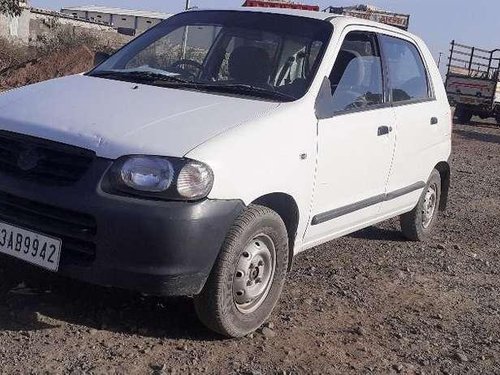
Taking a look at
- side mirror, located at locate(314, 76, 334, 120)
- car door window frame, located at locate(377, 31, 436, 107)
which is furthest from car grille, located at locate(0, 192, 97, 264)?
car door window frame, located at locate(377, 31, 436, 107)

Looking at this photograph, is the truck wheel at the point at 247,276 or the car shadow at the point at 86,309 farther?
the car shadow at the point at 86,309

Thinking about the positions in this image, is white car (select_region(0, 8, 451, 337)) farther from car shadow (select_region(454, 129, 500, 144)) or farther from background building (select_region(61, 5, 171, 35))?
background building (select_region(61, 5, 171, 35))

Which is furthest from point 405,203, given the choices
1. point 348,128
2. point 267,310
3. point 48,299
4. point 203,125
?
point 48,299

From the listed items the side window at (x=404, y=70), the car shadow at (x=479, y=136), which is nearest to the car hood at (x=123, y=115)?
the side window at (x=404, y=70)

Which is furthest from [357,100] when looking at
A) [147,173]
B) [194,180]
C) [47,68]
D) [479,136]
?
[479,136]

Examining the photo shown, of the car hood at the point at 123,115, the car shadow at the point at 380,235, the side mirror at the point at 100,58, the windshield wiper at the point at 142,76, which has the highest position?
the side mirror at the point at 100,58

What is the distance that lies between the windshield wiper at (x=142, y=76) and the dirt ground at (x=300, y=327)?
1310 millimetres

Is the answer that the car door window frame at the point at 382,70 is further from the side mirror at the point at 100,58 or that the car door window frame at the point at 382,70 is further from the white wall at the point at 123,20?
the white wall at the point at 123,20

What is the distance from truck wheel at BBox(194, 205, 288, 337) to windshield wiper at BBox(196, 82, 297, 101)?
76 cm

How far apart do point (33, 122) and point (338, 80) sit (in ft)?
6.36

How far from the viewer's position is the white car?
3291mm

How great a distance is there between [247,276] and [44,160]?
118 centimetres

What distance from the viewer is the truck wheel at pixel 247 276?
3.49m

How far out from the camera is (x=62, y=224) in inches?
132
